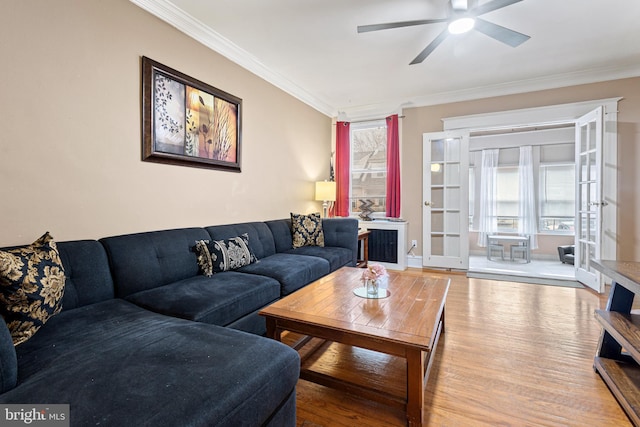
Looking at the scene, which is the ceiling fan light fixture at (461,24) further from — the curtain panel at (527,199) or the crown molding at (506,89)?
the curtain panel at (527,199)

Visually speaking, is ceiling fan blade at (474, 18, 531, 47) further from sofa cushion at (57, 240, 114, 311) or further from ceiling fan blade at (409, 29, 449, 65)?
sofa cushion at (57, 240, 114, 311)

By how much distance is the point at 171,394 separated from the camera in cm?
91

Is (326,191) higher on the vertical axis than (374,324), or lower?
higher

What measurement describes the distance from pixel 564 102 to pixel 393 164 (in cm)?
228

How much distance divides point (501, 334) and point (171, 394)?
2.42 meters

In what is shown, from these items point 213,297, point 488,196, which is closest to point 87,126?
point 213,297

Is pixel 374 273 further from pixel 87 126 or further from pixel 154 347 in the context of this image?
pixel 87 126

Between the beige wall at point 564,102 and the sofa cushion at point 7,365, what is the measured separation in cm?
454

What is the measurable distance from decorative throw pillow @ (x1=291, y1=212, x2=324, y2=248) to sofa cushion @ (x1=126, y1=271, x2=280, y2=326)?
1.38 m

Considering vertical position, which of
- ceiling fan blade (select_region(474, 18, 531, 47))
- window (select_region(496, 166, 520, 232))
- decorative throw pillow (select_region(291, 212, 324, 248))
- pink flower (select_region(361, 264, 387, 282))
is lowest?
pink flower (select_region(361, 264, 387, 282))

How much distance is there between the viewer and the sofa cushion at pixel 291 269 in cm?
243

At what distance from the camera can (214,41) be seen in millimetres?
2932

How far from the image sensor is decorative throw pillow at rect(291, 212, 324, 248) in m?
3.71

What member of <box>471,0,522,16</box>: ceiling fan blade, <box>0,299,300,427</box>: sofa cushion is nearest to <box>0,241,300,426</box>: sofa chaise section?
<box>0,299,300,427</box>: sofa cushion
